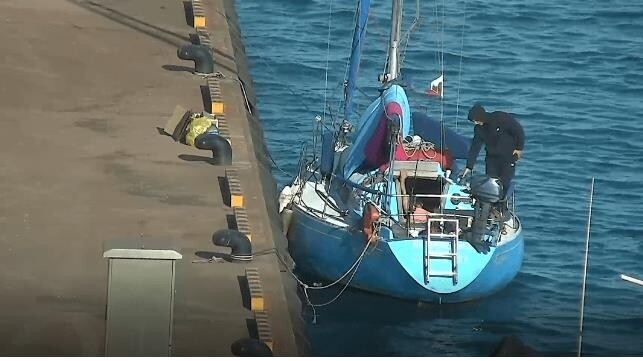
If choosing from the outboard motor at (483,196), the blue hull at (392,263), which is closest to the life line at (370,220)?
the blue hull at (392,263)

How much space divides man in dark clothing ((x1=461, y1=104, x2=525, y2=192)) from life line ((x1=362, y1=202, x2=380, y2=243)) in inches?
58.8

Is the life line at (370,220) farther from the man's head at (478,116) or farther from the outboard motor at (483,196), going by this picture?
→ the man's head at (478,116)

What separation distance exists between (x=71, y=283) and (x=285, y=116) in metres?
18.0

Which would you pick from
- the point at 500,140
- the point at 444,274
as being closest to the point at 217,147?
the point at 444,274

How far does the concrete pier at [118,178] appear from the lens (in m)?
16.5

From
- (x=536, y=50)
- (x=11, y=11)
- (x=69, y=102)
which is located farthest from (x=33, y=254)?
(x=536, y=50)

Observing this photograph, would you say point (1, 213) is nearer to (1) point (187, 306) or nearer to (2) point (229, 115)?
(1) point (187, 306)

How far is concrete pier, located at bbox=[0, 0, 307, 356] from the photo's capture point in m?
16.5

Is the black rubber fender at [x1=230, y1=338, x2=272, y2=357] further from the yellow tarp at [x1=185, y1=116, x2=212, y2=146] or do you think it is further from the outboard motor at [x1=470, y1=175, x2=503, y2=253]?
the outboard motor at [x1=470, y1=175, x2=503, y2=253]

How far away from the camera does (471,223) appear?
2405 cm

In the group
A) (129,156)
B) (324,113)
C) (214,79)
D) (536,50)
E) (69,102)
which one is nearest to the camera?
(129,156)

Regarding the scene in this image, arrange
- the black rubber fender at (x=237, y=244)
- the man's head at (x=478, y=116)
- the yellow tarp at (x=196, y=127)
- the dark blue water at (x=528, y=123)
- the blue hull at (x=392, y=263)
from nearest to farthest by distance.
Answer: the black rubber fender at (x=237, y=244)
the yellow tarp at (x=196, y=127)
the man's head at (x=478, y=116)
the blue hull at (x=392, y=263)
the dark blue water at (x=528, y=123)

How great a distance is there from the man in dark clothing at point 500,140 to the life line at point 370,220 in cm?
149

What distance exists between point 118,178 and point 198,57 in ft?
15.5
